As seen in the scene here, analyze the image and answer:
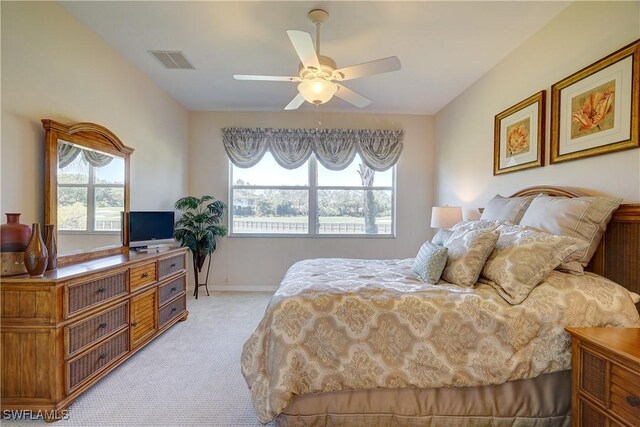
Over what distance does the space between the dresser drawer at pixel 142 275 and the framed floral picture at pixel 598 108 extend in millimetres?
3458

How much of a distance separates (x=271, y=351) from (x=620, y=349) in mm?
1557

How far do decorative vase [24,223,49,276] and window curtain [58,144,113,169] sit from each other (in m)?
0.69

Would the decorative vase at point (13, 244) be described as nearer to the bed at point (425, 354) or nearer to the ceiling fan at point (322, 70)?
the bed at point (425, 354)

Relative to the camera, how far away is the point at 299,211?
4668 mm

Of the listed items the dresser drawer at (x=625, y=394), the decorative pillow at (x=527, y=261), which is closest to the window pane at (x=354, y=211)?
the decorative pillow at (x=527, y=261)

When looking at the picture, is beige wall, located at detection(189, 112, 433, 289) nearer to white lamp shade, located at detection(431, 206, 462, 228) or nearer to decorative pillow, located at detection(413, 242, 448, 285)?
white lamp shade, located at detection(431, 206, 462, 228)

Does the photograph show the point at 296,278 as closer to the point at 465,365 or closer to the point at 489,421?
the point at 465,365

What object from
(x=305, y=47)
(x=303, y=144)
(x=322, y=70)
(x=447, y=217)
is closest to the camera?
(x=305, y=47)

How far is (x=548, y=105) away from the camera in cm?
238

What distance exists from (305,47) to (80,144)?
1.97 metres

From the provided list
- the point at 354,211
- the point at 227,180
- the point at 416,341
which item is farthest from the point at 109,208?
the point at 354,211

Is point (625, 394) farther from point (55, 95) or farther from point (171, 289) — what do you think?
point (55, 95)

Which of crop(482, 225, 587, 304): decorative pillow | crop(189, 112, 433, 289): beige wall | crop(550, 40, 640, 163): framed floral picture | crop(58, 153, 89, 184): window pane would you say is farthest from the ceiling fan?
crop(189, 112, 433, 289): beige wall

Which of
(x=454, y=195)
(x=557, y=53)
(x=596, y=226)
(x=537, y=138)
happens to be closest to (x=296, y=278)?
(x=596, y=226)
